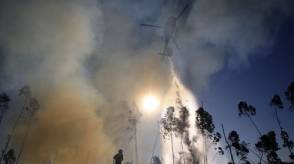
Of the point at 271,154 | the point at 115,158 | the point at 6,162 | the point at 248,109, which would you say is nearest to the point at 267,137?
the point at 271,154

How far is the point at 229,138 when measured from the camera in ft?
163

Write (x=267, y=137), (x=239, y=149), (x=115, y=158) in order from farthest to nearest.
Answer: (x=239, y=149)
(x=267, y=137)
(x=115, y=158)

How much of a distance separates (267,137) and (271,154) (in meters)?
3.73

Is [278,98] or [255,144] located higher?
[278,98]

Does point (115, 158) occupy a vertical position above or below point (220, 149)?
below

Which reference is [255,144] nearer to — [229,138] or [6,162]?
[229,138]

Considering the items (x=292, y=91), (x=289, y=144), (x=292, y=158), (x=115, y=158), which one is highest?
(x=292, y=91)

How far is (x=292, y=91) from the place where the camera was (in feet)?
129

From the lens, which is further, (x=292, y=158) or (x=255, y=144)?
(x=255, y=144)

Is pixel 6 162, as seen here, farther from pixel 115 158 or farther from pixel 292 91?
pixel 292 91

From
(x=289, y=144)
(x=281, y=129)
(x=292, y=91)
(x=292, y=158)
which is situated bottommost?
(x=292, y=158)

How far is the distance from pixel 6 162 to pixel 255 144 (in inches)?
2461

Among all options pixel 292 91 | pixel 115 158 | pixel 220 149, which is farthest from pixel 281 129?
pixel 115 158

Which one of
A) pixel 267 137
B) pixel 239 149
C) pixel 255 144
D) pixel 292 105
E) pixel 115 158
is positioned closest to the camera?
pixel 115 158
